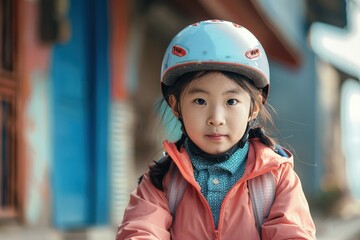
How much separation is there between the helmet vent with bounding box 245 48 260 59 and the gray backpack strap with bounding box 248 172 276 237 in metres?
0.42

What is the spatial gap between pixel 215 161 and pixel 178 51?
42 cm

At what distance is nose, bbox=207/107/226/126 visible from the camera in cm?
254

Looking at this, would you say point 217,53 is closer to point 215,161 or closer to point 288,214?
point 215,161

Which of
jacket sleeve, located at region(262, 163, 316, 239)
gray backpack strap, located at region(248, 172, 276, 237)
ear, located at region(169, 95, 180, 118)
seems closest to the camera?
jacket sleeve, located at region(262, 163, 316, 239)

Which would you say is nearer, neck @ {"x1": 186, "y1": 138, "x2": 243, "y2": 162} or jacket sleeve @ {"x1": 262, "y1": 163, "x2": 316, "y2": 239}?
jacket sleeve @ {"x1": 262, "y1": 163, "x2": 316, "y2": 239}

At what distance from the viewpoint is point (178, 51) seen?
2652mm

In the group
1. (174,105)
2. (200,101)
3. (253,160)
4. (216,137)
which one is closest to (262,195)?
(253,160)

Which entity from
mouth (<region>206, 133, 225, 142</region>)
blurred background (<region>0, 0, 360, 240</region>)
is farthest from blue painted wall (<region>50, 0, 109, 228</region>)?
mouth (<region>206, 133, 225, 142</region>)

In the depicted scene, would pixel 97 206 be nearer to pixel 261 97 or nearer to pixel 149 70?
pixel 149 70

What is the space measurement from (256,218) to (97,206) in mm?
5304

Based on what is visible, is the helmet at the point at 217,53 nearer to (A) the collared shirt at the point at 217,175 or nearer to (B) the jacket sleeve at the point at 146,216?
(A) the collared shirt at the point at 217,175

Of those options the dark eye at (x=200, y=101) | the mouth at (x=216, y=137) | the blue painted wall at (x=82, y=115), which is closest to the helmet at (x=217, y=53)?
the dark eye at (x=200, y=101)

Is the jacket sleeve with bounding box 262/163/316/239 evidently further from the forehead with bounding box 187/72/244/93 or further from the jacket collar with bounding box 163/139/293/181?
the forehead with bounding box 187/72/244/93

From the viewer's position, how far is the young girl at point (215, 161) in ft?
8.21
